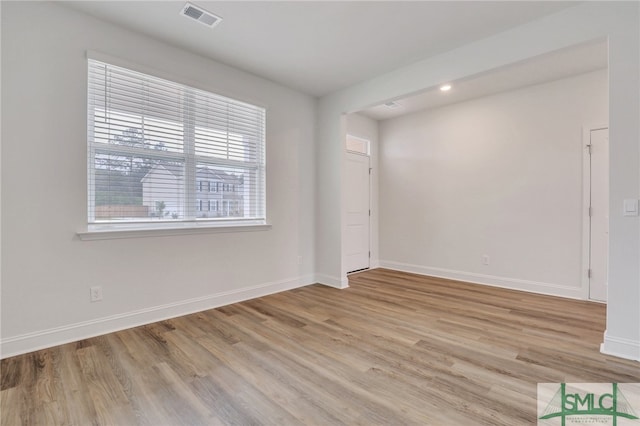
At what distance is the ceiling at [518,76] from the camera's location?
3.12 meters

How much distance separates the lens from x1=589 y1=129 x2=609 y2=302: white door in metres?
3.58

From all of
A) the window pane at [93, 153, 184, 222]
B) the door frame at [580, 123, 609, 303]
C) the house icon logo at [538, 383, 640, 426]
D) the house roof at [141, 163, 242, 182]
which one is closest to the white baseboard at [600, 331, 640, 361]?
the house icon logo at [538, 383, 640, 426]

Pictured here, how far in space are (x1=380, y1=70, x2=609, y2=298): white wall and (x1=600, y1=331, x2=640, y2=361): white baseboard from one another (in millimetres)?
1737

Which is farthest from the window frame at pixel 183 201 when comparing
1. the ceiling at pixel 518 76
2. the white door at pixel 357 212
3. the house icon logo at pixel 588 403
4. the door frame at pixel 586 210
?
the door frame at pixel 586 210

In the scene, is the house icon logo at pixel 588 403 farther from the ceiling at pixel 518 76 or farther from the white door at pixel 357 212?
the white door at pixel 357 212

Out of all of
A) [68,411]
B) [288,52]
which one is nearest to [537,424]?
[68,411]

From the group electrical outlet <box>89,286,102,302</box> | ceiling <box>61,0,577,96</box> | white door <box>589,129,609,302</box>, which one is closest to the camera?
ceiling <box>61,0,577,96</box>

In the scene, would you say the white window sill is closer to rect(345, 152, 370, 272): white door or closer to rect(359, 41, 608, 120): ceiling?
rect(345, 152, 370, 272): white door

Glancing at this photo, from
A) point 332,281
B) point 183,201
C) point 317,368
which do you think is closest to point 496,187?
point 332,281

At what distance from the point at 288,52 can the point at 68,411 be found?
3.40 metres

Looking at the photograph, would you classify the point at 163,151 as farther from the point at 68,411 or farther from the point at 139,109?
the point at 68,411

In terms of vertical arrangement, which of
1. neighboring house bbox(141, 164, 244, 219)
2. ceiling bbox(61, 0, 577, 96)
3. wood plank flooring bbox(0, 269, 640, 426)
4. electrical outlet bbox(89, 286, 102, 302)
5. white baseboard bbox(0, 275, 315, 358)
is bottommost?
wood plank flooring bbox(0, 269, 640, 426)

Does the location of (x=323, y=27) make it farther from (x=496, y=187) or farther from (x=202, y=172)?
(x=496, y=187)

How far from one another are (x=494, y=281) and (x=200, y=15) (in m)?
4.85
